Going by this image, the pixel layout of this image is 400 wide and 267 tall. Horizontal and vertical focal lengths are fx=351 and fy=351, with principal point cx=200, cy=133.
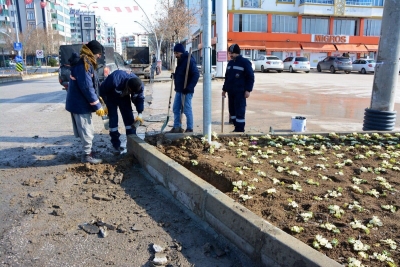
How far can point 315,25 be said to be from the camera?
4706cm

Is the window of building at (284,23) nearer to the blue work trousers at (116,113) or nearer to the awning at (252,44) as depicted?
the awning at (252,44)

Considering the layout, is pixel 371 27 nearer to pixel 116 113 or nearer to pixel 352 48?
pixel 352 48

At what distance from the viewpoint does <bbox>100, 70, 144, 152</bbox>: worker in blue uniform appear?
591 centimetres

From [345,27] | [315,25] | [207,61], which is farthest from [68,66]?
[345,27]

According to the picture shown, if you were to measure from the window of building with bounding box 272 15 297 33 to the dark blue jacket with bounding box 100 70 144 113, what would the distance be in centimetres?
4221

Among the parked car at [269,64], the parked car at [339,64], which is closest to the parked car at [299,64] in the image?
the parked car at [269,64]

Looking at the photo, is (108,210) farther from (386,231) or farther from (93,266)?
(386,231)

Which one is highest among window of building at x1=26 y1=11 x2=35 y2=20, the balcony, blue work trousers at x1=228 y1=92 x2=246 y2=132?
window of building at x1=26 y1=11 x2=35 y2=20

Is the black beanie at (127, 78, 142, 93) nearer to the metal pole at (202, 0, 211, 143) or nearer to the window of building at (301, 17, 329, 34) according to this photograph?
the metal pole at (202, 0, 211, 143)

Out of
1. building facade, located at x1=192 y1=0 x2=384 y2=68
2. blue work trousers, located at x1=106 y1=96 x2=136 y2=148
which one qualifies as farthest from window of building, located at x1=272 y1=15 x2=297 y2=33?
blue work trousers, located at x1=106 y1=96 x2=136 y2=148

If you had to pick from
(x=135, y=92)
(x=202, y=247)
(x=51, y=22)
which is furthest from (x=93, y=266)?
(x=51, y=22)

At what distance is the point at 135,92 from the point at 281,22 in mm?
43531

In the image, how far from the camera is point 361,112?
10.8 metres

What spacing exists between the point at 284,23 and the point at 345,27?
9.36m
